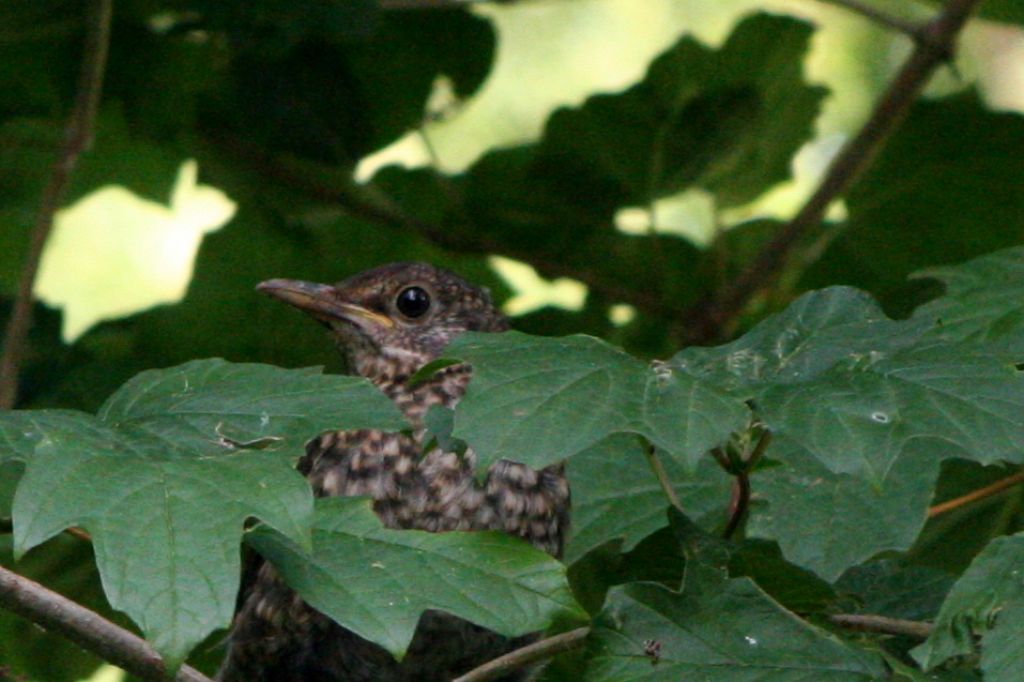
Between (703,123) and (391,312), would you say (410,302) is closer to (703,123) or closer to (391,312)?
(391,312)

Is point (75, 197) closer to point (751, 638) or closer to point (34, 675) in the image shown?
point (34, 675)

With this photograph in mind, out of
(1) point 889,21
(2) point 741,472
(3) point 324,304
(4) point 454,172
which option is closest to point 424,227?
(4) point 454,172

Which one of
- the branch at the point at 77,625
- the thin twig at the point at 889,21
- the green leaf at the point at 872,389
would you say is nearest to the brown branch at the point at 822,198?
the thin twig at the point at 889,21

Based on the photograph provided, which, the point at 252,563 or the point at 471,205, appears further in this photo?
the point at 471,205

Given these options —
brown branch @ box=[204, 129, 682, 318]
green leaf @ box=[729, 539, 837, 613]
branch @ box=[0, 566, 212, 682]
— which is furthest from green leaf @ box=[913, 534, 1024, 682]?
brown branch @ box=[204, 129, 682, 318]

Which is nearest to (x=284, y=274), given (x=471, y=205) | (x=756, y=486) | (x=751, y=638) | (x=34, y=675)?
(x=471, y=205)

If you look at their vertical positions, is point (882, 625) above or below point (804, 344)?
below
